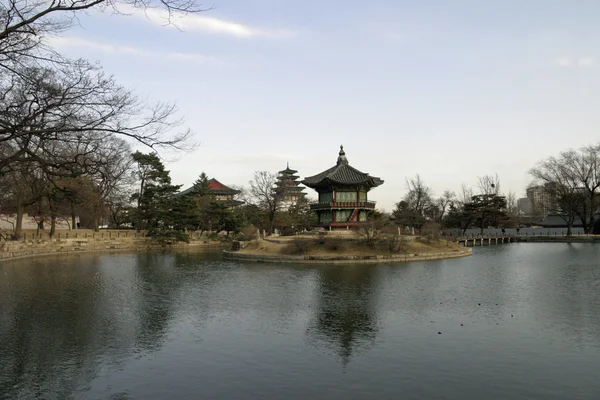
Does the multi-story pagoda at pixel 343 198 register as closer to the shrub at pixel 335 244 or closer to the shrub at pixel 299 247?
the shrub at pixel 335 244

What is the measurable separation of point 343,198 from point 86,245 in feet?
89.8

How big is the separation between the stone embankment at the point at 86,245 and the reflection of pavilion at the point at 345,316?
28.3 meters

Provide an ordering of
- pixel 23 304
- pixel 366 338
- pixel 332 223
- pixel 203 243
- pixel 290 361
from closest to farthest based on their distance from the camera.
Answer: pixel 290 361, pixel 366 338, pixel 23 304, pixel 332 223, pixel 203 243

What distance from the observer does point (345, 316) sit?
16828 mm

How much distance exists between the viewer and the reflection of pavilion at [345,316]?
13.3 m

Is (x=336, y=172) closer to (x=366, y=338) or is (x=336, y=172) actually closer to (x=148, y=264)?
(x=148, y=264)

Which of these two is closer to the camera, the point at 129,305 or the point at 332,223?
the point at 129,305

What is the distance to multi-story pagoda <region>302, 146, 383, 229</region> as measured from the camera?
49.9 m

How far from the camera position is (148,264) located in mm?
35844

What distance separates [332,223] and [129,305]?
107ft

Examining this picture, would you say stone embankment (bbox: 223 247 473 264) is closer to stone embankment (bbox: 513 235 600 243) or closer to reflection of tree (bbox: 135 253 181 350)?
reflection of tree (bbox: 135 253 181 350)

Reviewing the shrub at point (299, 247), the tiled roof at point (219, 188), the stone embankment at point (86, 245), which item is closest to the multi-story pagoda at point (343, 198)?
the shrub at point (299, 247)

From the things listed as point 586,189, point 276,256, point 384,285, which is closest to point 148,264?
point 276,256

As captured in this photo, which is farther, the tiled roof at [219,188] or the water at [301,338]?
the tiled roof at [219,188]
